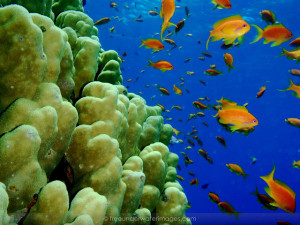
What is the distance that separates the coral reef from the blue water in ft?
6.87

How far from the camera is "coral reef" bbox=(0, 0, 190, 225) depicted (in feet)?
5.21

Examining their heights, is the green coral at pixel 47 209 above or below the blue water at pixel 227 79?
above

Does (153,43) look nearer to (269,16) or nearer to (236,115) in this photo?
(269,16)

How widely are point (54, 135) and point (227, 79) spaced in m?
54.1

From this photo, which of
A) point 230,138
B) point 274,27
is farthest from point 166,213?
point 230,138

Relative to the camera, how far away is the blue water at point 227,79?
2760cm

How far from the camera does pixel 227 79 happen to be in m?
52.5

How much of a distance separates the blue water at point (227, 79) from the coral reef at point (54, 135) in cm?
209

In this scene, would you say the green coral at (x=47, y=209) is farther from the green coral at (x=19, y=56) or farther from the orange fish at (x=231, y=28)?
the orange fish at (x=231, y=28)

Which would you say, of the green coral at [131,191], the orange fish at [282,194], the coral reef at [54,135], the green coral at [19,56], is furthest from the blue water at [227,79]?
the green coral at [19,56]

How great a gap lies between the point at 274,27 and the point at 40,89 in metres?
3.52

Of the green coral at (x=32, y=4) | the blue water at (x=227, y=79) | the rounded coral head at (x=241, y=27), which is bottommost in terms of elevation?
the blue water at (x=227, y=79)

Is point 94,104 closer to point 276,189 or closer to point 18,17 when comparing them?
point 18,17

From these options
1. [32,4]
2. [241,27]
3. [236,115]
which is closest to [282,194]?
[236,115]
